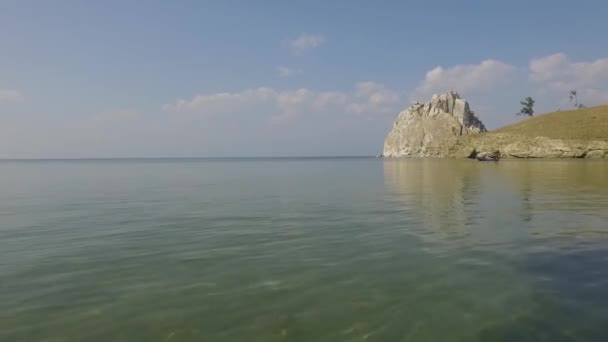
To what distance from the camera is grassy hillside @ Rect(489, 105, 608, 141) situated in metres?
137

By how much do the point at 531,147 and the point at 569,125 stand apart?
772 inches

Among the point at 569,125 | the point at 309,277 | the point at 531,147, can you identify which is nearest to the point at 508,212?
the point at 309,277

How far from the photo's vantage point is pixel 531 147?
143750mm

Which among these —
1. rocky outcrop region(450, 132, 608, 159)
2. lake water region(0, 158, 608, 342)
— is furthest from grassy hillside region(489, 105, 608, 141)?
lake water region(0, 158, 608, 342)

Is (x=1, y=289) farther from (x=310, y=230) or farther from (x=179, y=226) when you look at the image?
(x=310, y=230)

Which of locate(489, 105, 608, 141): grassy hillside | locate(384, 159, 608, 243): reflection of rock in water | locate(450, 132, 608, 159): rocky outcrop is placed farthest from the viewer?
locate(489, 105, 608, 141): grassy hillside

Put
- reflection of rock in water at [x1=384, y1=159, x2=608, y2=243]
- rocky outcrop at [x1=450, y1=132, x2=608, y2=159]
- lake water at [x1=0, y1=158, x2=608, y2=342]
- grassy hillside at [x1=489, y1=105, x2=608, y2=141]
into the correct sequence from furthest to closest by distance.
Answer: grassy hillside at [x1=489, y1=105, x2=608, y2=141] < rocky outcrop at [x1=450, y1=132, x2=608, y2=159] < reflection of rock in water at [x1=384, y1=159, x2=608, y2=243] < lake water at [x1=0, y1=158, x2=608, y2=342]

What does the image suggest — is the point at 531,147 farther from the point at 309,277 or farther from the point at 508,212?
the point at 309,277

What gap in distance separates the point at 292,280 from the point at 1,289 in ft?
27.3

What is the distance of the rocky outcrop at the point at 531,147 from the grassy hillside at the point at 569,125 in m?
3.79

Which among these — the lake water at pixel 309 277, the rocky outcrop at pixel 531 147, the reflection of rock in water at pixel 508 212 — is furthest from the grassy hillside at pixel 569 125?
the lake water at pixel 309 277

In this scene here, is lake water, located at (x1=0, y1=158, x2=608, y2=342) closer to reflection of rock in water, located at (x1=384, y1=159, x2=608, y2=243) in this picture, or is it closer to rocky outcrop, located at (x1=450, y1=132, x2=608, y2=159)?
reflection of rock in water, located at (x1=384, y1=159, x2=608, y2=243)

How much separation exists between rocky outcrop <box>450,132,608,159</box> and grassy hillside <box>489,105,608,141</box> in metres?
3.79

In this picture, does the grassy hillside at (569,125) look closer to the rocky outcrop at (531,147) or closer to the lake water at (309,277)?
the rocky outcrop at (531,147)
